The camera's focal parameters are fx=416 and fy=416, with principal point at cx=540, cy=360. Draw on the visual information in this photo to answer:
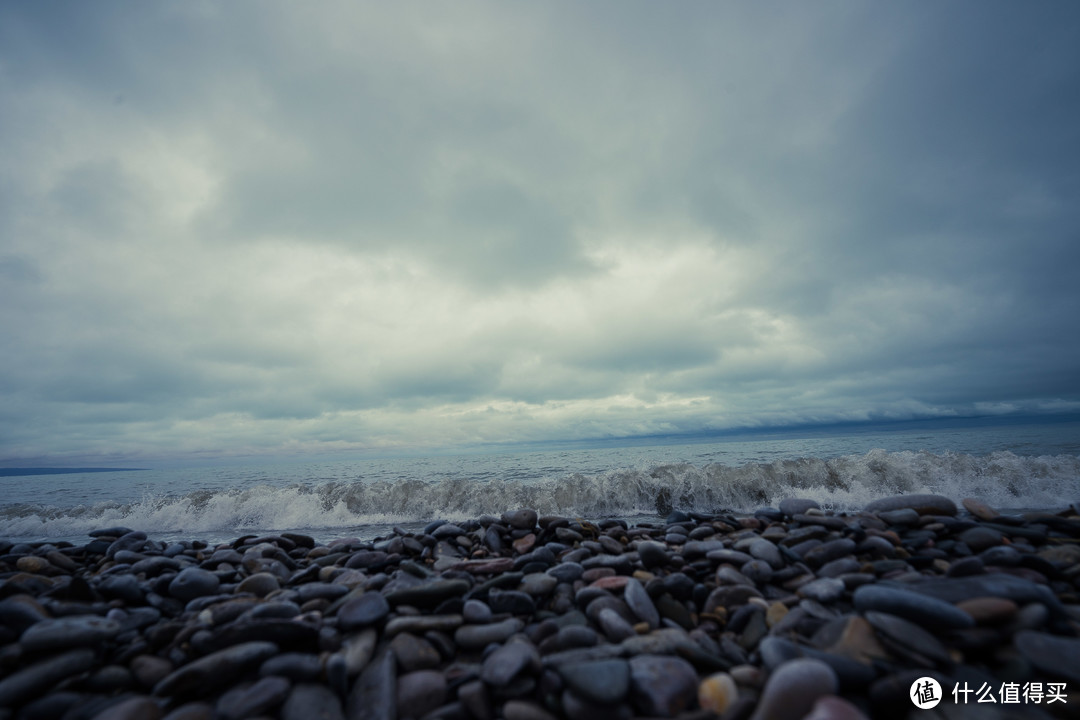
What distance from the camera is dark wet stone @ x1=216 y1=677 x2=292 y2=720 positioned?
7.54 feet

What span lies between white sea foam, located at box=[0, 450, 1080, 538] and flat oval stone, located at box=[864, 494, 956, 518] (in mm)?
4906

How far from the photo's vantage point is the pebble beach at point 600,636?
89.4 inches

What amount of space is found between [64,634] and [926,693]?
5.30 metres

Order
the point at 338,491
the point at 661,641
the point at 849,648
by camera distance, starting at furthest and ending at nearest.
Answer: the point at 338,491 → the point at 661,641 → the point at 849,648

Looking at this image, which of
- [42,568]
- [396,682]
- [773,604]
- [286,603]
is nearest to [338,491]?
[42,568]

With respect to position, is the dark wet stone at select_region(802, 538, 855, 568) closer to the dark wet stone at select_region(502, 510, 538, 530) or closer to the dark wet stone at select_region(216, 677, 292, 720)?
the dark wet stone at select_region(502, 510, 538, 530)

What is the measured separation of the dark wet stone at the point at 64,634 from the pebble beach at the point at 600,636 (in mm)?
11

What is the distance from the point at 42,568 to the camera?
5.31 metres

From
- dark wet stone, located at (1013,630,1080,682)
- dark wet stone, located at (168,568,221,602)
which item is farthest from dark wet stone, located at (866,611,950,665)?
→ dark wet stone, located at (168,568,221,602)

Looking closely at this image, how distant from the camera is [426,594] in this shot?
11.3 feet

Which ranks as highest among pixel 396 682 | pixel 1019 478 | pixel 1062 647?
pixel 1062 647

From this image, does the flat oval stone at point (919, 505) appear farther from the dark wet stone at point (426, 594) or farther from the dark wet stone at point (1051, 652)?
the dark wet stone at point (426, 594)

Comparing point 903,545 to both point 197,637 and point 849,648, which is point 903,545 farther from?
point 197,637

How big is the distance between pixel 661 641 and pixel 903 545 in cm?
333
